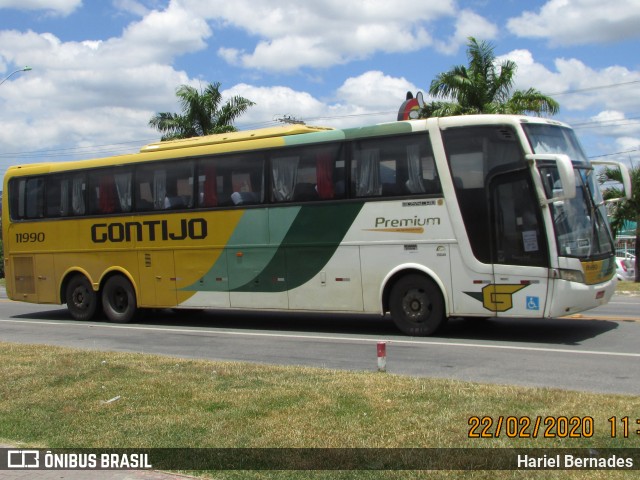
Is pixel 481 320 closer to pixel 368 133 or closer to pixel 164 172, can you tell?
pixel 368 133

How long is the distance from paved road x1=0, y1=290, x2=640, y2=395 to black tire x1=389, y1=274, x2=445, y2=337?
0.83ft

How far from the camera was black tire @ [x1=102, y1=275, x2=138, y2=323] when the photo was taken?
619 inches

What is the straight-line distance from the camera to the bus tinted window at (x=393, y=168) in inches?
459

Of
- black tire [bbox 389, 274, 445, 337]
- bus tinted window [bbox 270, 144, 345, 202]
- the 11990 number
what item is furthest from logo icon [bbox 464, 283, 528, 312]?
the 11990 number

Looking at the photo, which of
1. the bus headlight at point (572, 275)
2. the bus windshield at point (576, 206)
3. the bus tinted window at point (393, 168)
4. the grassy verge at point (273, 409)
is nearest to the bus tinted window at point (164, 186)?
the bus tinted window at point (393, 168)

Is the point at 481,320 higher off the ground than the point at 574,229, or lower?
lower

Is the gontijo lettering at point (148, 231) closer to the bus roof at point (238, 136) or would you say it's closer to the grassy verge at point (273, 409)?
the bus roof at point (238, 136)

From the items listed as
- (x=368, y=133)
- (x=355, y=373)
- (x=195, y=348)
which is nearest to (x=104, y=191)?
(x=195, y=348)

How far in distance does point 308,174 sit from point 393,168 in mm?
1706

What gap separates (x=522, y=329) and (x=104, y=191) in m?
9.21

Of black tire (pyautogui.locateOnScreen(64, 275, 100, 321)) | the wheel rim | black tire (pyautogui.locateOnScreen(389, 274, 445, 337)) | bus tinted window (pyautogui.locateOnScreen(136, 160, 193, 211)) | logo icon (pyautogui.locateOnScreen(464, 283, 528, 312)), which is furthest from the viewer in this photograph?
black tire (pyautogui.locateOnScreen(64, 275, 100, 321))

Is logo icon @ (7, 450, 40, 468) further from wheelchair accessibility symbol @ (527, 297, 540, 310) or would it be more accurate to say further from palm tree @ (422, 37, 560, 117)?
palm tree @ (422, 37, 560, 117)

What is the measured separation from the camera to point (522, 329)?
1255 cm

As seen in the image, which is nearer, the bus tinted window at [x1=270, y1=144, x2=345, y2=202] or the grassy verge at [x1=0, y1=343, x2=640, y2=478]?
the grassy verge at [x1=0, y1=343, x2=640, y2=478]
